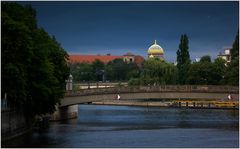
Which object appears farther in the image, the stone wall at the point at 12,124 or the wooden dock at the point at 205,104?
the wooden dock at the point at 205,104

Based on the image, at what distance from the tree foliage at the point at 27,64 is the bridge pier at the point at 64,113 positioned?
11678 millimetres

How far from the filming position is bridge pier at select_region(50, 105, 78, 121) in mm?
92688

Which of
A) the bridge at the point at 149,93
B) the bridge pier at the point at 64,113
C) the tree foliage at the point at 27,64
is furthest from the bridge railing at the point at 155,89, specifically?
the tree foliage at the point at 27,64

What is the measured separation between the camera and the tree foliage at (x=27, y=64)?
58375mm

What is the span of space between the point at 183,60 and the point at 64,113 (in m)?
68.2

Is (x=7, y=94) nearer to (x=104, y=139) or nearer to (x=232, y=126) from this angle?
(x=104, y=139)

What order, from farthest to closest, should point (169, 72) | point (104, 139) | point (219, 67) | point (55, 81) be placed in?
point (169, 72) < point (219, 67) < point (55, 81) < point (104, 139)

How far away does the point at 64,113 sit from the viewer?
97.2 metres

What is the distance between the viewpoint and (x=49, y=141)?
60.9 meters

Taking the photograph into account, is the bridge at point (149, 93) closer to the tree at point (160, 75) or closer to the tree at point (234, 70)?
the tree at point (234, 70)

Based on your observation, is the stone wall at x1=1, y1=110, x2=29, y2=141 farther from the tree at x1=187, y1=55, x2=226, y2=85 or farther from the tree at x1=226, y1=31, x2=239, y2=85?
the tree at x1=187, y1=55, x2=226, y2=85

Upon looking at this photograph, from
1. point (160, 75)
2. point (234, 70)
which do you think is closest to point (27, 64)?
point (234, 70)

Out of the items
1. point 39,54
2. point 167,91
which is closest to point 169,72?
point 167,91

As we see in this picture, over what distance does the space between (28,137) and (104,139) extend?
597 centimetres
